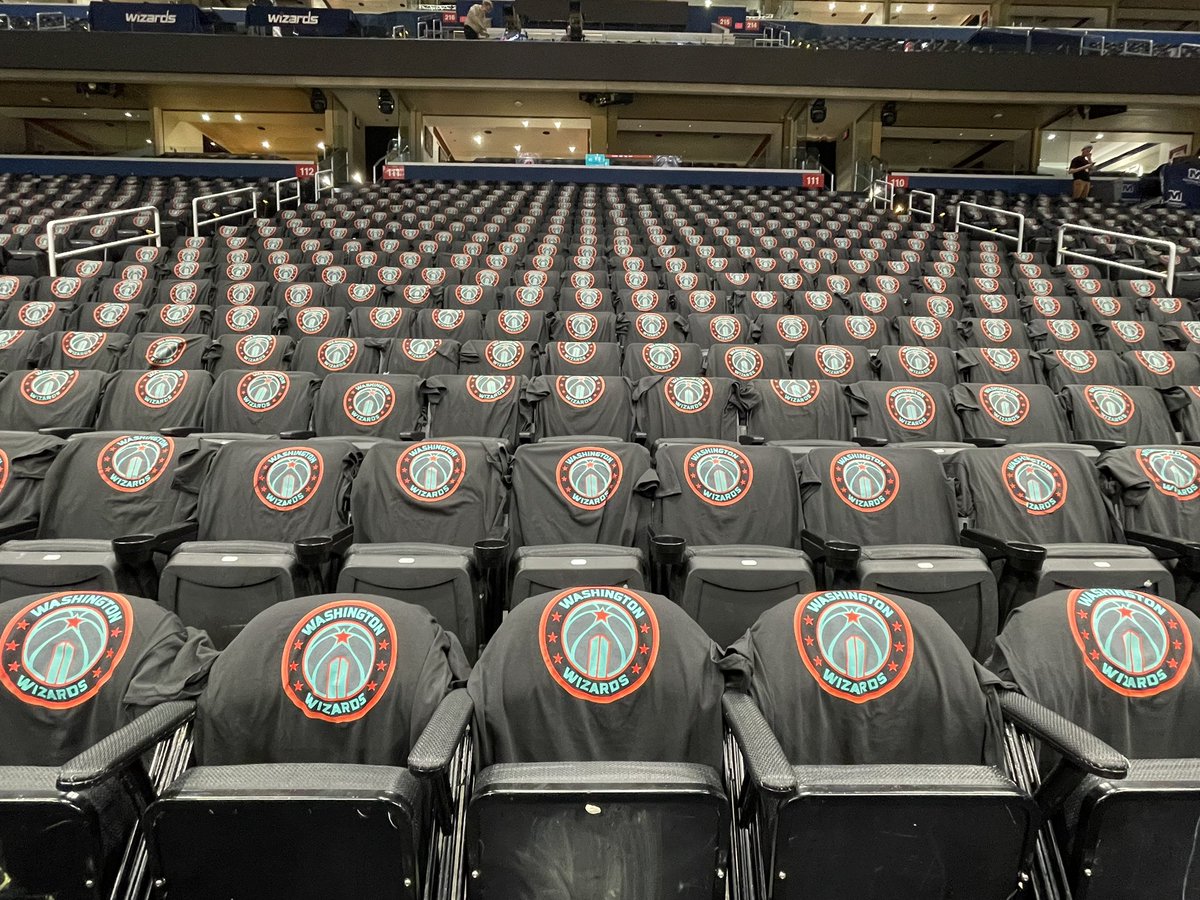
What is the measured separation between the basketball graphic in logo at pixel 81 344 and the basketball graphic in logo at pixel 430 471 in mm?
2458

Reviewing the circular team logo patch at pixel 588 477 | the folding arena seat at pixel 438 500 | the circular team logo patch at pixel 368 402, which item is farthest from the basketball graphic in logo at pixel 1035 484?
the circular team logo patch at pixel 368 402

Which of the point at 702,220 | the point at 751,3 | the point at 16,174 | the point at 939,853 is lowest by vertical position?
the point at 939,853

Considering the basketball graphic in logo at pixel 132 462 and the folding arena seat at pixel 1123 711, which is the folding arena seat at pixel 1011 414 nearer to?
the folding arena seat at pixel 1123 711

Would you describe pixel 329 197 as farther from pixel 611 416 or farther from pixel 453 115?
pixel 611 416

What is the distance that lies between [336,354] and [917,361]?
2.99m

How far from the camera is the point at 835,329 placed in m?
4.32

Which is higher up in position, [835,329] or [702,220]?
[702,220]

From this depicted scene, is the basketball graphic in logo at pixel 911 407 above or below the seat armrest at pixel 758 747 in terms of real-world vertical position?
above

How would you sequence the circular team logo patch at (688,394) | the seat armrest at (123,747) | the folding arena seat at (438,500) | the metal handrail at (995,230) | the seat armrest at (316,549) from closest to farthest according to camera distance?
the seat armrest at (123,747) → the seat armrest at (316,549) → the folding arena seat at (438,500) → the circular team logo patch at (688,394) → the metal handrail at (995,230)

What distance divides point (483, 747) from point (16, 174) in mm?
15470

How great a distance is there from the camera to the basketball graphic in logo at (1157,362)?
366 centimetres

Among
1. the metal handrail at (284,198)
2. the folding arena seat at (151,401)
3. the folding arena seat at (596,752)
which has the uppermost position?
the metal handrail at (284,198)

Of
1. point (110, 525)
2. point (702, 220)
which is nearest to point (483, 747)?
point (110, 525)

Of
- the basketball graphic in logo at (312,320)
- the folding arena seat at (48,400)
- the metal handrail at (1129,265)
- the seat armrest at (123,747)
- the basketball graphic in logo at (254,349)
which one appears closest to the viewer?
the seat armrest at (123,747)
